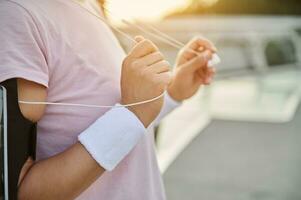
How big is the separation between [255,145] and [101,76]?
2.96 meters

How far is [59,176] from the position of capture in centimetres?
86

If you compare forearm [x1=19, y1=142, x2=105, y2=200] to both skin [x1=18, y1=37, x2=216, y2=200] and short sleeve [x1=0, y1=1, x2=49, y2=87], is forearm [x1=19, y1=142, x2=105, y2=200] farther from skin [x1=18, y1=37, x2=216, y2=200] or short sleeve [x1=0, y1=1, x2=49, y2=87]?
short sleeve [x1=0, y1=1, x2=49, y2=87]

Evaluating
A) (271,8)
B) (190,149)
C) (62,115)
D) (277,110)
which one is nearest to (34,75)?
(62,115)

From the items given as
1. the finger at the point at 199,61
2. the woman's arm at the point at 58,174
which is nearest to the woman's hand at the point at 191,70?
the finger at the point at 199,61

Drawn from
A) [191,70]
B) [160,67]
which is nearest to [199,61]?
[191,70]

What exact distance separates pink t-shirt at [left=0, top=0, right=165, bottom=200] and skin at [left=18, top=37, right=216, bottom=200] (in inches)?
1.6

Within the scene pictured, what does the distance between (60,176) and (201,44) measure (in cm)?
68

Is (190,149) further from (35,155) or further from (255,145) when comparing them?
(35,155)

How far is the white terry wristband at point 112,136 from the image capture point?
2.86 feet

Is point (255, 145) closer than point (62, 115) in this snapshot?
No

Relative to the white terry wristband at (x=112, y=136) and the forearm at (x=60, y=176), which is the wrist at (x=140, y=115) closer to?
the white terry wristband at (x=112, y=136)

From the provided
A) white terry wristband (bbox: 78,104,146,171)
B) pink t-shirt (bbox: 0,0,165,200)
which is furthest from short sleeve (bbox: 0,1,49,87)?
white terry wristband (bbox: 78,104,146,171)

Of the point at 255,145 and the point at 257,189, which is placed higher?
the point at 257,189

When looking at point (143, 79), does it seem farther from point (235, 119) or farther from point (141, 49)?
point (235, 119)
